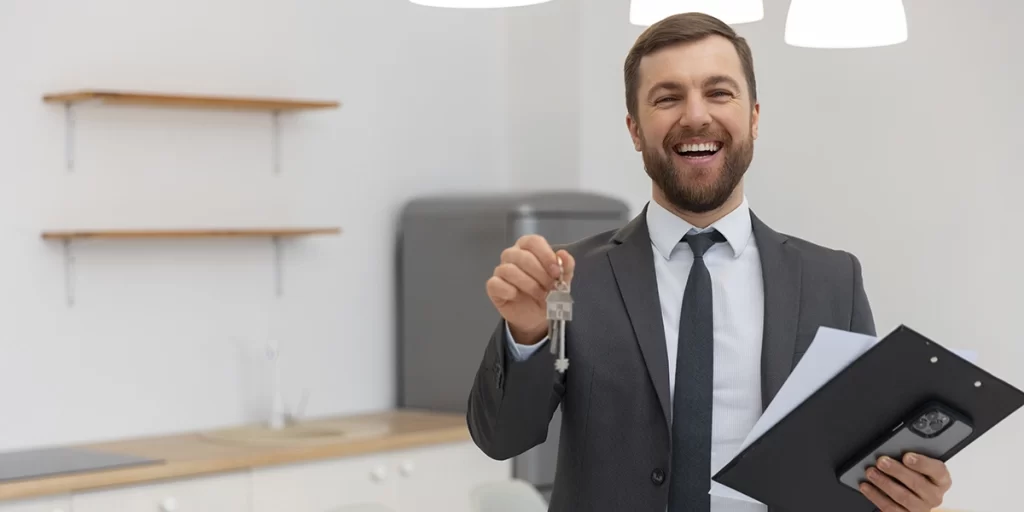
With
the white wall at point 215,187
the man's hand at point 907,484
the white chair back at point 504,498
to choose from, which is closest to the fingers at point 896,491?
the man's hand at point 907,484

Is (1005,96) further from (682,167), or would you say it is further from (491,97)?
(682,167)

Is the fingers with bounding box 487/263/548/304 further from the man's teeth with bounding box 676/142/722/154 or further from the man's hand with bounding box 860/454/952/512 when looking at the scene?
the man's hand with bounding box 860/454/952/512

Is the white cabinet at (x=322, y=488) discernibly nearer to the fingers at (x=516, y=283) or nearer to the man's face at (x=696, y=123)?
the man's face at (x=696, y=123)

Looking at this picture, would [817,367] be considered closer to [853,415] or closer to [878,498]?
[853,415]

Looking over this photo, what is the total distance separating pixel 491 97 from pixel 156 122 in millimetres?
1506

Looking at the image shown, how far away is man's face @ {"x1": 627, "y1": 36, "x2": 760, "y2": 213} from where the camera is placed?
6.07 feet

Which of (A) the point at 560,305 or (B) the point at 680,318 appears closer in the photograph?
(A) the point at 560,305

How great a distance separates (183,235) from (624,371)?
8.09 feet

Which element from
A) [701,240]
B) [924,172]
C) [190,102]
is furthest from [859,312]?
[190,102]

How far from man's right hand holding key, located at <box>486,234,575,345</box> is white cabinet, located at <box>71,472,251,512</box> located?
2127 mm

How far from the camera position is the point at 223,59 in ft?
14.2

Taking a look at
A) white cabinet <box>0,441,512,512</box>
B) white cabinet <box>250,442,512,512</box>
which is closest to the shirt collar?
white cabinet <box>0,441,512,512</box>

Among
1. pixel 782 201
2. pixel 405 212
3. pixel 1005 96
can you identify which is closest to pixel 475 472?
pixel 405 212

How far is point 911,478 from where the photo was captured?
65.7 inches
